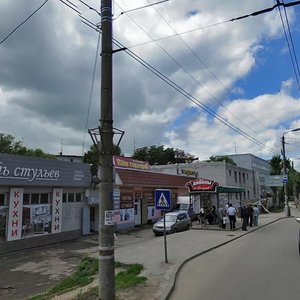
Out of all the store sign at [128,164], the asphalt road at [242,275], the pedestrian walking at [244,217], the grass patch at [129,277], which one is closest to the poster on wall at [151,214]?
the store sign at [128,164]

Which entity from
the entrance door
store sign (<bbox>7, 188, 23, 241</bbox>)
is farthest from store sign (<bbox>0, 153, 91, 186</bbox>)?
the entrance door

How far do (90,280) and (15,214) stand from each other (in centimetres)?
1065

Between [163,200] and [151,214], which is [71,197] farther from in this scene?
[163,200]

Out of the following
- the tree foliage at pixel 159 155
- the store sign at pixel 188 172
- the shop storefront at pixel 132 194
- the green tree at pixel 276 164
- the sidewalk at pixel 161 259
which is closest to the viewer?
the sidewalk at pixel 161 259

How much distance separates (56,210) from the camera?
24000mm

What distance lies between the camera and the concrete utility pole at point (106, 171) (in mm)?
8078

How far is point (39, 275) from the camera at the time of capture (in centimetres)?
1520

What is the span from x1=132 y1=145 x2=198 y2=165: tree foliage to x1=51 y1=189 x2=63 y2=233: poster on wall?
6071 cm

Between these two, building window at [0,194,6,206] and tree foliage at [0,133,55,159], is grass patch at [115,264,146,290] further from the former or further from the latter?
tree foliage at [0,133,55,159]

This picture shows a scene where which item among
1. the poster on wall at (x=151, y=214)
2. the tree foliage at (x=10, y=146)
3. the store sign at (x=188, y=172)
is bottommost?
the poster on wall at (x=151, y=214)

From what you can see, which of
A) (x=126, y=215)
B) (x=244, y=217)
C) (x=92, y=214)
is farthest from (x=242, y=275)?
(x=126, y=215)

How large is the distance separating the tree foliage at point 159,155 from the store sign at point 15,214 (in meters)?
63.9

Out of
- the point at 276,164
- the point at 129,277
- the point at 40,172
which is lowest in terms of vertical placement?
the point at 129,277

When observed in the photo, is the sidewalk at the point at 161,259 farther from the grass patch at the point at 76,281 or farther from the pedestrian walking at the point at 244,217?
the pedestrian walking at the point at 244,217
